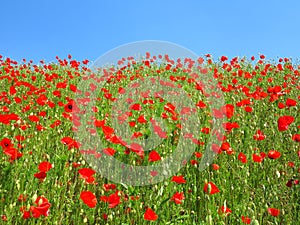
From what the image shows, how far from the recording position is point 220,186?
2793 millimetres

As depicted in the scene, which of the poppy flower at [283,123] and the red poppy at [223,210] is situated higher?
the poppy flower at [283,123]

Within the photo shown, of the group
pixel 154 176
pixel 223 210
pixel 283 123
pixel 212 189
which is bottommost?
pixel 223 210

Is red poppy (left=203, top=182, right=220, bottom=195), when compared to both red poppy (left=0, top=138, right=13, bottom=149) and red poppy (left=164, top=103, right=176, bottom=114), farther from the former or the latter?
red poppy (left=164, top=103, right=176, bottom=114)

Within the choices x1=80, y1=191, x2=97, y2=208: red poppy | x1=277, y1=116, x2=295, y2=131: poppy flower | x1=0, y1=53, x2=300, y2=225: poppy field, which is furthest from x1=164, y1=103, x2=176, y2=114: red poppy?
x1=80, y1=191, x2=97, y2=208: red poppy

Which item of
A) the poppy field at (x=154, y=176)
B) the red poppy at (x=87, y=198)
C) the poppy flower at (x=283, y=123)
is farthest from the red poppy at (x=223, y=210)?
the poppy flower at (x=283, y=123)

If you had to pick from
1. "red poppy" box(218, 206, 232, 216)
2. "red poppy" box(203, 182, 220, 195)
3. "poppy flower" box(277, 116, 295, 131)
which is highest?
"poppy flower" box(277, 116, 295, 131)

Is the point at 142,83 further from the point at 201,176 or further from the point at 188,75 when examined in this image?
the point at 201,176

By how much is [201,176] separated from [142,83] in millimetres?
4462

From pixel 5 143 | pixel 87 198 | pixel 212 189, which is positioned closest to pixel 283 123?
pixel 212 189

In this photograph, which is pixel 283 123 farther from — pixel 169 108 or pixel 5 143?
pixel 5 143

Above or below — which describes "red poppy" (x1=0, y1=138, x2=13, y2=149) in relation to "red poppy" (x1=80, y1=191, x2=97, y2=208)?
above

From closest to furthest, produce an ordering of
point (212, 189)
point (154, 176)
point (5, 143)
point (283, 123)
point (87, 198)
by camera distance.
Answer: point (87, 198) → point (212, 189) → point (5, 143) → point (283, 123) → point (154, 176)

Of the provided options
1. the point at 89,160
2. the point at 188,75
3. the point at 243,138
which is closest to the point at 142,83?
the point at 188,75

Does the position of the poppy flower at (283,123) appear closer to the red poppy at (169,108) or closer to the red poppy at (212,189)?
the red poppy at (212,189)
